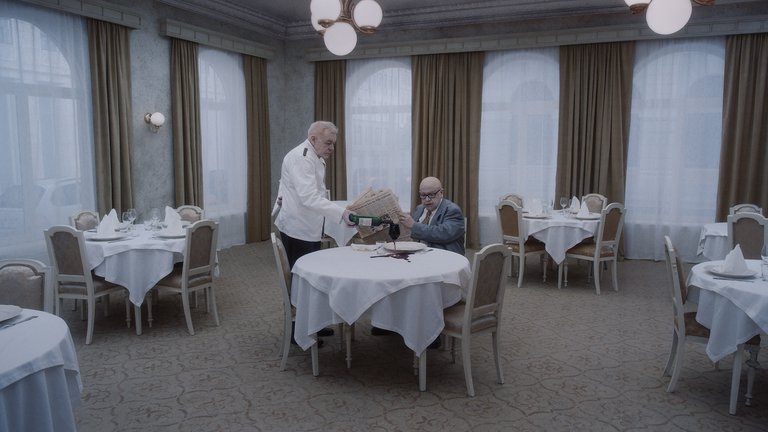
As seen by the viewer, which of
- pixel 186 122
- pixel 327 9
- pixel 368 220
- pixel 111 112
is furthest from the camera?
pixel 186 122

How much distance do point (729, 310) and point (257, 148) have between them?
23.7ft

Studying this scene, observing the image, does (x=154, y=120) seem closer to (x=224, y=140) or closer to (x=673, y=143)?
(x=224, y=140)

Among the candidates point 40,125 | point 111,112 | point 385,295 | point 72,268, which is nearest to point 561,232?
point 385,295

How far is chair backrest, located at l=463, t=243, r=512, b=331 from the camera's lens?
122 inches

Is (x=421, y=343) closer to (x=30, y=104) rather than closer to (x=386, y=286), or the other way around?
(x=386, y=286)

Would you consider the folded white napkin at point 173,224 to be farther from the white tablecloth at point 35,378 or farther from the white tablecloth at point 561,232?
the white tablecloth at point 561,232

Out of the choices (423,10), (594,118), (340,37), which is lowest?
(594,118)

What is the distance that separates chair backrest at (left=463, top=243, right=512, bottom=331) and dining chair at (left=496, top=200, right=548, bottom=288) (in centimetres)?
267

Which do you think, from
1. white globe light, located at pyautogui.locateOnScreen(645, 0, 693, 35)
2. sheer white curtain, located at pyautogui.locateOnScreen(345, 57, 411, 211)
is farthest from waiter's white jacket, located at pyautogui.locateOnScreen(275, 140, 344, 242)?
sheer white curtain, located at pyautogui.locateOnScreen(345, 57, 411, 211)

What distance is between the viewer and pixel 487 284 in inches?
127

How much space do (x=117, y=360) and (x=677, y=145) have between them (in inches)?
284

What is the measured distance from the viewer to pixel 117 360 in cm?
382

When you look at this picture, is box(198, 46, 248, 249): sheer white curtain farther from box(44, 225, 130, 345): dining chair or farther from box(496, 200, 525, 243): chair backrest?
box(496, 200, 525, 243): chair backrest

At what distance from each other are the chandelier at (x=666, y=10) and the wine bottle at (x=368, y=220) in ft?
7.11
